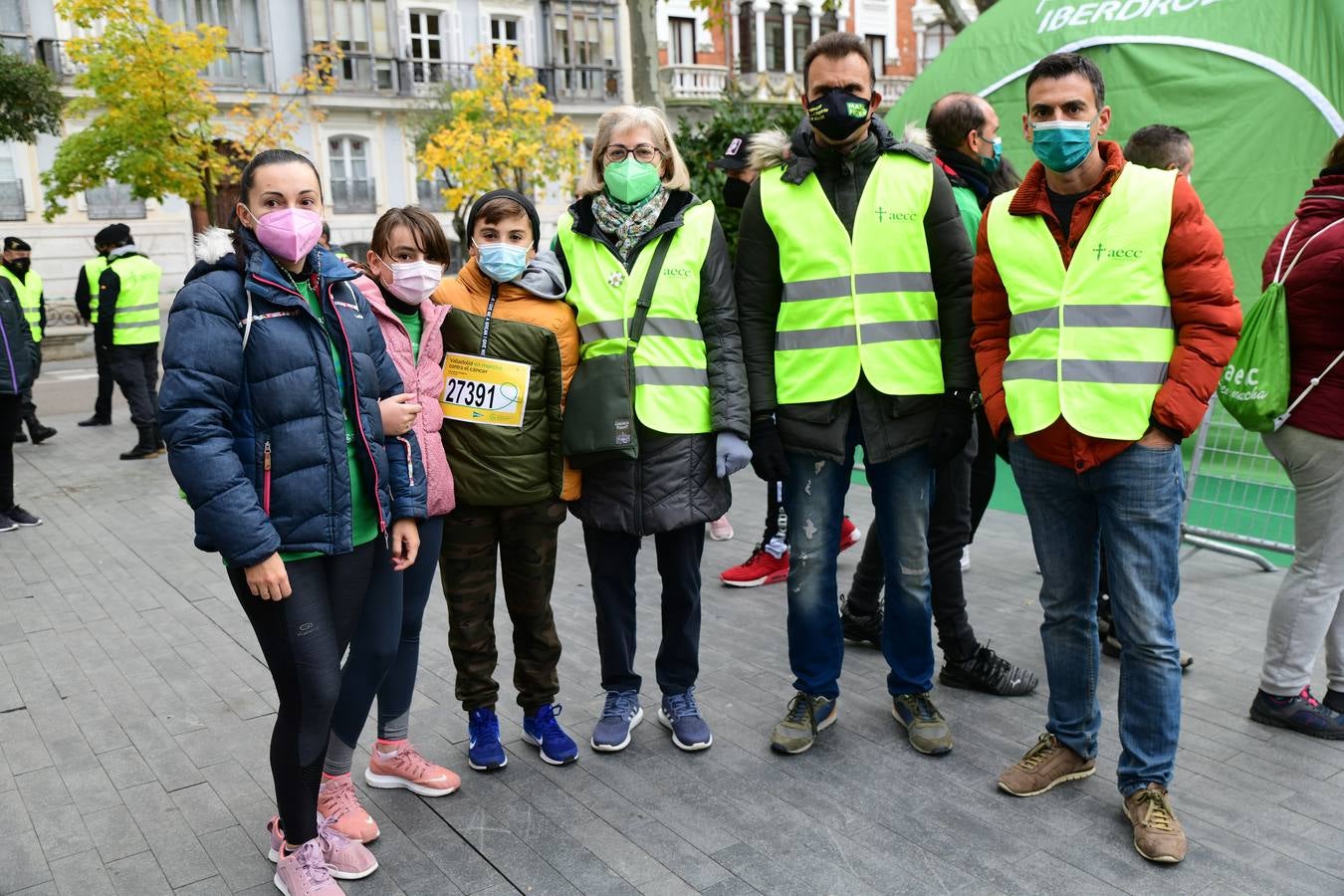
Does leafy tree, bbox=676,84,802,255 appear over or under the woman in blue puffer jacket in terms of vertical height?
over

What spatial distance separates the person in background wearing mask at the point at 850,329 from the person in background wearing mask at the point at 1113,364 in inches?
10.2

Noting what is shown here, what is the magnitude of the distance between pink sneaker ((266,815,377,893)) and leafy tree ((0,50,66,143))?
51.2ft

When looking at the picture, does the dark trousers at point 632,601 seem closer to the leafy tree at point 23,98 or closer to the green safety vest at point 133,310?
the green safety vest at point 133,310

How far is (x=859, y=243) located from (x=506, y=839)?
2223 millimetres

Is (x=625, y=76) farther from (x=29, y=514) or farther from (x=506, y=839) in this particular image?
(x=506, y=839)

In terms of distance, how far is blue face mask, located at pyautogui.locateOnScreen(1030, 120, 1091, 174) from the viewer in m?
3.19

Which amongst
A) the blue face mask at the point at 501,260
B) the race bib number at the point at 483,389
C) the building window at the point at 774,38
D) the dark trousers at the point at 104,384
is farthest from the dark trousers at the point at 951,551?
the building window at the point at 774,38

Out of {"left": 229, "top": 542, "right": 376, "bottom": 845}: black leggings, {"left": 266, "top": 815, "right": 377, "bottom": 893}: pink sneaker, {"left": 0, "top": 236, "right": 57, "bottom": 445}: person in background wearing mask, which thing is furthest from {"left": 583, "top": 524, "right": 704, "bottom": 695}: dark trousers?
{"left": 0, "top": 236, "right": 57, "bottom": 445}: person in background wearing mask

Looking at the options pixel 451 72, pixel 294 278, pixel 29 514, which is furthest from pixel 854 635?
pixel 451 72

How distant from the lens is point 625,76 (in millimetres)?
37281

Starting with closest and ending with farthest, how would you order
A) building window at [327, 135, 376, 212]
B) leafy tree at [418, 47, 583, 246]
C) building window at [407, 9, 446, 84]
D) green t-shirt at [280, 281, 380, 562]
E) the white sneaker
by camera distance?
1. green t-shirt at [280, 281, 380, 562]
2. the white sneaker
3. leafy tree at [418, 47, 583, 246]
4. building window at [327, 135, 376, 212]
5. building window at [407, 9, 446, 84]

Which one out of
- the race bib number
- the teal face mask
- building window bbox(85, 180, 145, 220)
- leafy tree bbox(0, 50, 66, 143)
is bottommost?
the race bib number

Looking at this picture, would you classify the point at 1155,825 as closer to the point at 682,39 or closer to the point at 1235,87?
the point at 1235,87

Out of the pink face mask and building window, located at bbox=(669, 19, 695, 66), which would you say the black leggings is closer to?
the pink face mask
